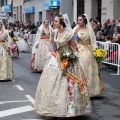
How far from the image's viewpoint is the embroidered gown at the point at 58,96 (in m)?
6.95

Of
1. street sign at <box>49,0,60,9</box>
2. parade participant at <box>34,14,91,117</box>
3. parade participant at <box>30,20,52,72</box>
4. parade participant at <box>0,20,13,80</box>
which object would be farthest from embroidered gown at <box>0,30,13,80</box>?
street sign at <box>49,0,60,9</box>

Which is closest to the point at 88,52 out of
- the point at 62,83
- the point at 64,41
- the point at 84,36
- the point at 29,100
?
the point at 84,36

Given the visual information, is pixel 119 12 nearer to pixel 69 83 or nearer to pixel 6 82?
pixel 6 82

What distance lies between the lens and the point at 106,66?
1585cm

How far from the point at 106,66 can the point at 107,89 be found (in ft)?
17.0

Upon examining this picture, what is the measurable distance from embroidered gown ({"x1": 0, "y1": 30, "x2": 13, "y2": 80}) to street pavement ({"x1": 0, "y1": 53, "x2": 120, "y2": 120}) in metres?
0.25

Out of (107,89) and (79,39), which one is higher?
(79,39)

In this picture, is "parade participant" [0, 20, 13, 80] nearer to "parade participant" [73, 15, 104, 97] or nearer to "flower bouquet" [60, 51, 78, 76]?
"parade participant" [73, 15, 104, 97]

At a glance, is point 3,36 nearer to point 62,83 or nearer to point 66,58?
point 66,58

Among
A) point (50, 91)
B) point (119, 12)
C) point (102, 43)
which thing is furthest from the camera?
point (119, 12)

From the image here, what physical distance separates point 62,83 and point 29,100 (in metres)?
2.04

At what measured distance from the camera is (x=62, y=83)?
7082 millimetres

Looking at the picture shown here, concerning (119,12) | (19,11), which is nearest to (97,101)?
(119,12)

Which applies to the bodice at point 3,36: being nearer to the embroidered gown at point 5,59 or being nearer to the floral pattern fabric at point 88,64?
the embroidered gown at point 5,59
